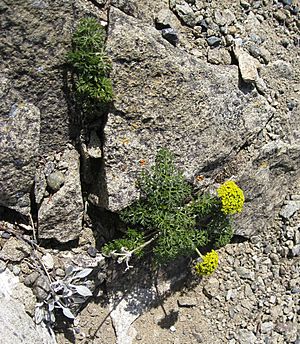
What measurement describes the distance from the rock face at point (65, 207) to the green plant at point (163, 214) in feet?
1.80

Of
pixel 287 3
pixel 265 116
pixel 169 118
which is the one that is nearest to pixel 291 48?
pixel 287 3

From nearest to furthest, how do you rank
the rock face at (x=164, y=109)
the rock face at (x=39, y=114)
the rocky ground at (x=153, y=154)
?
1. the rock face at (x=39, y=114)
2. the rocky ground at (x=153, y=154)
3. the rock face at (x=164, y=109)

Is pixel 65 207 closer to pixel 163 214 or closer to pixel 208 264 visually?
pixel 163 214

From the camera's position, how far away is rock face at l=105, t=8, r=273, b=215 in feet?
19.8

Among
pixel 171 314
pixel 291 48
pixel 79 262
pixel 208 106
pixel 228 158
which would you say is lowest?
pixel 171 314

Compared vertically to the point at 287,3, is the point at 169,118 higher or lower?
lower

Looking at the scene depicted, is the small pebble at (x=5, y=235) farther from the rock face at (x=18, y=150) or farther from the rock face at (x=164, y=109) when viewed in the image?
the rock face at (x=164, y=109)

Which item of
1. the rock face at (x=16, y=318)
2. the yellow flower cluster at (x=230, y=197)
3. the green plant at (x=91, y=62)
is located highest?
the green plant at (x=91, y=62)

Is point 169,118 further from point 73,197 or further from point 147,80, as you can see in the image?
point 73,197

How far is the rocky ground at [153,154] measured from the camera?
232 inches

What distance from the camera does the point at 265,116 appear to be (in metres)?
7.13

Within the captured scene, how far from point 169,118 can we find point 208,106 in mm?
566

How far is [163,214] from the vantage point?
639cm

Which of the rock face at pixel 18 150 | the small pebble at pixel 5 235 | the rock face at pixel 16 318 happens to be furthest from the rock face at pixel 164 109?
the rock face at pixel 16 318
